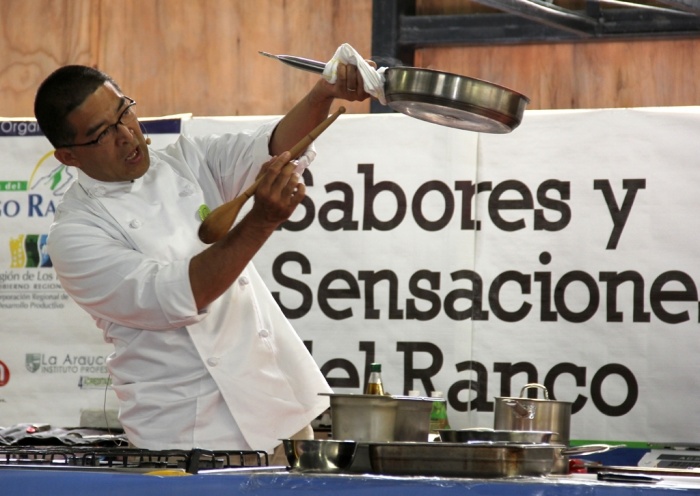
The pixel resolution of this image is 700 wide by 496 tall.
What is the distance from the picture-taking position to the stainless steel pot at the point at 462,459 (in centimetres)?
153

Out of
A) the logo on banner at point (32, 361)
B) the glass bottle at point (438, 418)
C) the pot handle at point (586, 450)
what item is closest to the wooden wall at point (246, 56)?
the logo on banner at point (32, 361)

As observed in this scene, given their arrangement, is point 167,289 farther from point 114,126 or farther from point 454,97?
point 454,97

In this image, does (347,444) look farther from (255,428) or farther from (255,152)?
(255,152)

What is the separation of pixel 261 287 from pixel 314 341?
1.24 m

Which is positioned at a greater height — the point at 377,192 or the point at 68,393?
the point at 377,192

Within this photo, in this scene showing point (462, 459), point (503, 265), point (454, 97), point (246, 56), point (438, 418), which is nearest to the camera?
point (462, 459)

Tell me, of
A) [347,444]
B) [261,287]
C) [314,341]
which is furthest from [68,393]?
[347,444]

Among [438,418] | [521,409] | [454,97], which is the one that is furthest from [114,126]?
[438,418]

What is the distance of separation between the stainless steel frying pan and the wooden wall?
1759 millimetres

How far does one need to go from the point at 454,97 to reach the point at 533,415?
2.87ft

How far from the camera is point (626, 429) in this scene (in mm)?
3467

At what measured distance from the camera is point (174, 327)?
2312 millimetres

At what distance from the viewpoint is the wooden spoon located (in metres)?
2.07

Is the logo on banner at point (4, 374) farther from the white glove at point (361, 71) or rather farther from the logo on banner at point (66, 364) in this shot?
the white glove at point (361, 71)
